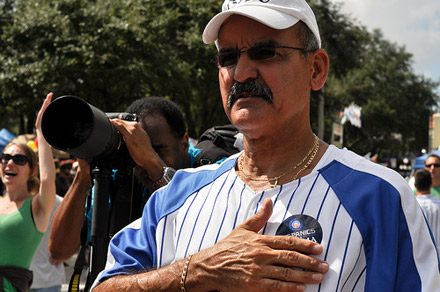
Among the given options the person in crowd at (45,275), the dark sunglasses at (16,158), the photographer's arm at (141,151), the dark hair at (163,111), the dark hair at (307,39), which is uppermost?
the dark hair at (307,39)

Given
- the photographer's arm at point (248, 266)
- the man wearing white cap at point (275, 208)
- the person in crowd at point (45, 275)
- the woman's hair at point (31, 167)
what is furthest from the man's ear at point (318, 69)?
the person in crowd at point (45, 275)

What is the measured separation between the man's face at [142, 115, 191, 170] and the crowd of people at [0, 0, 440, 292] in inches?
28.7

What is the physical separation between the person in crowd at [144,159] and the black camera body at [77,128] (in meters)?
0.15

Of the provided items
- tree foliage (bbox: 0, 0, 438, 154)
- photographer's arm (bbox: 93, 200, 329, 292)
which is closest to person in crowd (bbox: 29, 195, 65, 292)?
photographer's arm (bbox: 93, 200, 329, 292)

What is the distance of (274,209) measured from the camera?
1.78 m

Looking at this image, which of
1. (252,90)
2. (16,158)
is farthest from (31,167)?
(252,90)

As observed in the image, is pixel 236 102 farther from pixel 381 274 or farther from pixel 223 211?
pixel 381 274

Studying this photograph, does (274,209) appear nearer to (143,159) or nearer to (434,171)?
(143,159)

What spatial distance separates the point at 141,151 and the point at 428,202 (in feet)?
16.1

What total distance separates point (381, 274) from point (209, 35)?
0.95 meters

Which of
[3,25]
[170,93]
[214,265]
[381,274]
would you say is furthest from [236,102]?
[3,25]

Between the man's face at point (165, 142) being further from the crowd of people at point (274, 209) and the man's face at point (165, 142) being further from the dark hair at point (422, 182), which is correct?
the dark hair at point (422, 182)

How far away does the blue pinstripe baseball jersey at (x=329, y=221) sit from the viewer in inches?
64.1

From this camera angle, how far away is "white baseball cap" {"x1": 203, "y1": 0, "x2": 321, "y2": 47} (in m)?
1.83
